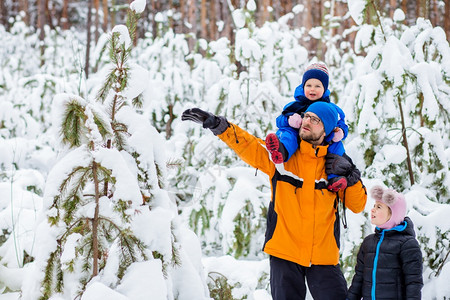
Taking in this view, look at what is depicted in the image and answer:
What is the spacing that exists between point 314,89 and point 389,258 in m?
0.98

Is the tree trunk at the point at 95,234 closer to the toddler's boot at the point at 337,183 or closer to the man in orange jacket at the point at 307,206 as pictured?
the man in orange jacket at the point at 307,206

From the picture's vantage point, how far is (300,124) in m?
2.24

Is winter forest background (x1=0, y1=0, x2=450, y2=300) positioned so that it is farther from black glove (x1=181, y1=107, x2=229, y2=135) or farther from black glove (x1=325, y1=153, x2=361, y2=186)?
black glove (x1=325, y1=153, x2=361, y2=186)

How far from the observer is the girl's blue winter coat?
2.14 meters

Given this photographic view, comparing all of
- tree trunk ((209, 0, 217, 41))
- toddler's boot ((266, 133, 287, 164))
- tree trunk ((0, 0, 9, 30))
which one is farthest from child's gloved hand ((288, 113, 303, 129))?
tree trunk ((0, 0, 9, 30))

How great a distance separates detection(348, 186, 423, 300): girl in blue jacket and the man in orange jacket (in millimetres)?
107

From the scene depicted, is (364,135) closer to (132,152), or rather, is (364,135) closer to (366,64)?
(366,64)

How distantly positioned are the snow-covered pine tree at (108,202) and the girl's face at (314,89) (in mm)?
995

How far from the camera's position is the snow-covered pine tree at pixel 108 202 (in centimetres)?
148

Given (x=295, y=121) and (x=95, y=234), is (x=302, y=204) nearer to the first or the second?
(x=295, y=121)

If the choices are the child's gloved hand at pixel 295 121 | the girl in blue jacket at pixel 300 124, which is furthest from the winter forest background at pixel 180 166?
the child's gloved hand at pixel 295 121

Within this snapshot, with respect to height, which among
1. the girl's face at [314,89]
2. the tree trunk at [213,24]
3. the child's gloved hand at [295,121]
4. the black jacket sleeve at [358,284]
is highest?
the tree trunk at [213,24]

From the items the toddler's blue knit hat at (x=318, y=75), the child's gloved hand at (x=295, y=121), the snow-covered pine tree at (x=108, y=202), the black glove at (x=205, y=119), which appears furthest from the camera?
the toddler's blue knit hat at (x=318, y=75)

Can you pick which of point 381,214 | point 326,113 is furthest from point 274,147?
point 381,214
